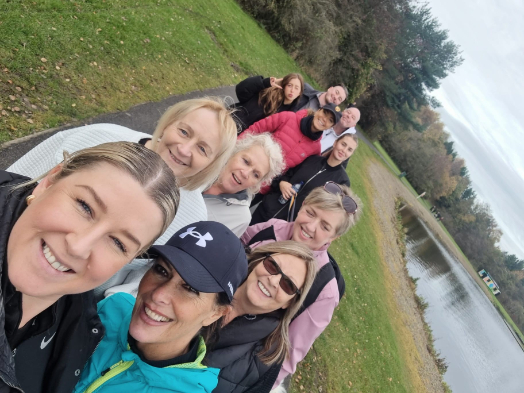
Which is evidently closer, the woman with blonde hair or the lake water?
the woman with blonde hair

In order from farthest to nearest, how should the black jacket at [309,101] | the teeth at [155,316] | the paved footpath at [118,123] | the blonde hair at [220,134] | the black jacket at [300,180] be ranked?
1. the black jacket at [309,101]
2. the black jacket at [300,180]
3. the paved footpath at [118,123]
4. the blonde hair at [220,134]
5. the teeth at [155,316]

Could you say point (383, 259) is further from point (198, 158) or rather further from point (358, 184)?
point (198, 158)

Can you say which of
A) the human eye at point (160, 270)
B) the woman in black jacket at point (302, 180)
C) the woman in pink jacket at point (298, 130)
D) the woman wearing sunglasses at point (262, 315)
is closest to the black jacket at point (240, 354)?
the woman wearing sunglasses at point (262, 315)

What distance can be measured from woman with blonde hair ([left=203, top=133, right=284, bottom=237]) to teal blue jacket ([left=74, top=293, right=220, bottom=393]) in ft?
5.41

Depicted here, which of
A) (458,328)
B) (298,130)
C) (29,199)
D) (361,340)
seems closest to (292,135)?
(298,130)

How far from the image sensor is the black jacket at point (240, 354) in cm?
211

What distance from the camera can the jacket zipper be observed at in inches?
68.4

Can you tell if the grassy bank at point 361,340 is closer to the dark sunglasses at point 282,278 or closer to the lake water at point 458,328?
the dark sunglasses at point 282,278

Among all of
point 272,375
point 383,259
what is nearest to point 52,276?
point 272,375

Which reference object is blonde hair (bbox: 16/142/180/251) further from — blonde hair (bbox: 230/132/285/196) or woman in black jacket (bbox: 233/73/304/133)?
woman in black jacket (bbox: 233/73/304/133)

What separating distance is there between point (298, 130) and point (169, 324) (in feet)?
12.5

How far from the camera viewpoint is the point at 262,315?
252 cm

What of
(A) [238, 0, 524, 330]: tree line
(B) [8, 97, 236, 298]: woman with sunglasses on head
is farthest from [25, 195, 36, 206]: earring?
(A) [238, 0, 524, 330]: tree line

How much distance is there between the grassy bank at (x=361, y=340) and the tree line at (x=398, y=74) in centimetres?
1430
